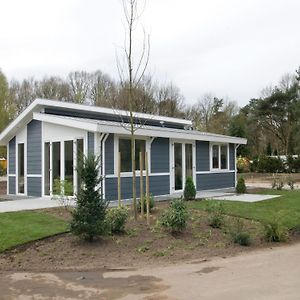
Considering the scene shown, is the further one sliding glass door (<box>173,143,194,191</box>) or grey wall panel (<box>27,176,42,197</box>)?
sliding glass door (<box>173,143,194,191</box>)

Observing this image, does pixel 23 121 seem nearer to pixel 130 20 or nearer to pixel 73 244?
pixel 130 20

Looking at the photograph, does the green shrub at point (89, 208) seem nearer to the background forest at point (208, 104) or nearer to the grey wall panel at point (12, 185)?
Result: the grey wall panel at point (12, 185)

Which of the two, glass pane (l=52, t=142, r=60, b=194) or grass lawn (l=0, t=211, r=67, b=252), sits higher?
glass pane (l=52, t=142, r=60, b=194)

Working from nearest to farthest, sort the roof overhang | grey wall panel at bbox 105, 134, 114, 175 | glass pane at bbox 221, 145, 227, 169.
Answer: grey wall panel at bbox 105, 134, 114, 175 → the roof overhang → glass pane at bbox 221, 145, 227, 169

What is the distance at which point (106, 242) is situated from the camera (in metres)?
8.69

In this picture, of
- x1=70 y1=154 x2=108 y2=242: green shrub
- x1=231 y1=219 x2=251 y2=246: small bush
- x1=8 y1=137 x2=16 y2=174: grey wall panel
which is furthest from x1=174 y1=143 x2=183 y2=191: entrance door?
x1=70 y1=154 x2=108 y2=242: green shrub

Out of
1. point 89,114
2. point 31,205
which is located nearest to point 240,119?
point 89,114

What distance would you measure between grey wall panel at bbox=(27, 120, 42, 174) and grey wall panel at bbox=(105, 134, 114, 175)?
3.16m

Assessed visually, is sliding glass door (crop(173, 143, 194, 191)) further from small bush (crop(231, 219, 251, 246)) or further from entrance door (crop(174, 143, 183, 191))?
small bush (crop(231, 219, 251, 246))

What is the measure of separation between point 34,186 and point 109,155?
12.4 ft

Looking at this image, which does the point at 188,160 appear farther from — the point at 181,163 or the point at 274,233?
the point at 274,233

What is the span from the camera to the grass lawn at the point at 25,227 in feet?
28.3

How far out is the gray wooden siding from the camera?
14.3m

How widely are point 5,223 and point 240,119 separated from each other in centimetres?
4353
